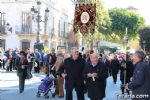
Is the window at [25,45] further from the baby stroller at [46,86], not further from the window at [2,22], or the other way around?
the baby stroller at [46,86]

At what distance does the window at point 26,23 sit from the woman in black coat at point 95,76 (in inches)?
1939

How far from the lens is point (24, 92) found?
1930 centimetres

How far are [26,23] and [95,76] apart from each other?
1959 inches

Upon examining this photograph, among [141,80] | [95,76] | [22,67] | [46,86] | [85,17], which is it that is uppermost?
[85,17]

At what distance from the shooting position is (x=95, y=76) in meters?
11.2

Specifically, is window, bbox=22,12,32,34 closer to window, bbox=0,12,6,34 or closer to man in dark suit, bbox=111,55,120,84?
window, bbox=0,12,6,34

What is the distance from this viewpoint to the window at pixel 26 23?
60188 millimetres

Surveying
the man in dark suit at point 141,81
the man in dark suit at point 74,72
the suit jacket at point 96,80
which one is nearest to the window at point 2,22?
the man in dark suit at point 74,72

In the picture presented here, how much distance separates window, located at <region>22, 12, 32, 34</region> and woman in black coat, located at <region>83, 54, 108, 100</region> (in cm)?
4926

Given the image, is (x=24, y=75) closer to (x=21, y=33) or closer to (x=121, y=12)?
(x=21, y=33)

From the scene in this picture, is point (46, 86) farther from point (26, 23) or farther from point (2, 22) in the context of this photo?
point (2, 22)

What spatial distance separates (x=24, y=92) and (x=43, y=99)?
2.47 metres

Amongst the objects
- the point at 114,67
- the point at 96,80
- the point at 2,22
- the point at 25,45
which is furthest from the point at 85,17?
the point at 25,45

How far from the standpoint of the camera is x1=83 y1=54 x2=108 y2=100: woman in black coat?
1127cm
